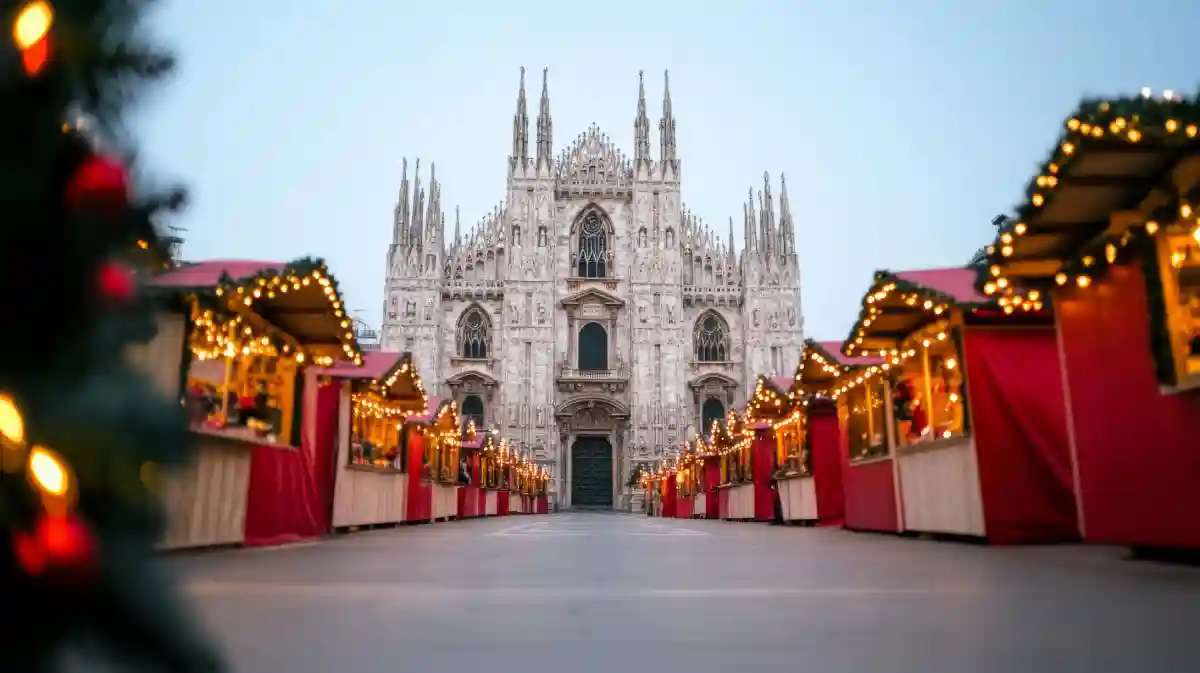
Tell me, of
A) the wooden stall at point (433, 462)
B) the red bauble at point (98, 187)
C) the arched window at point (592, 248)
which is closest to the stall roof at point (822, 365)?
the wooden stall at point (433, 462)

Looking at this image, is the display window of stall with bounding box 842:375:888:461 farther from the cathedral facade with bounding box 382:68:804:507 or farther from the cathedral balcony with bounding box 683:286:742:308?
the cathedral balcony with bounding box 683:286:742:308

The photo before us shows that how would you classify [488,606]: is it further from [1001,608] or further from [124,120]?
[124,120]

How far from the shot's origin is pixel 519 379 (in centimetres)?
3612

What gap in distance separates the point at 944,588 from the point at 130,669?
3339mm

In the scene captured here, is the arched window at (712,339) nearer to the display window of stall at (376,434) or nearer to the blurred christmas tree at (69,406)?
the display window of stall at (376,434)

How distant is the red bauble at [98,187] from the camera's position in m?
0.81

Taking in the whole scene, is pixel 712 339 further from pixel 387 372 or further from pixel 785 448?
pixel 387 372

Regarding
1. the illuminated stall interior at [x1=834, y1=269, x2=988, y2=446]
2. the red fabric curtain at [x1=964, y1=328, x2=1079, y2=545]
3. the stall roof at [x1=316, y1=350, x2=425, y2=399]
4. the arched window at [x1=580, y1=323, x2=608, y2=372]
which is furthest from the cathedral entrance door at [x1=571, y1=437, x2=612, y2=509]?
the red fabric curtain at [x1=964, y1=328, x2=1079, y2=545]

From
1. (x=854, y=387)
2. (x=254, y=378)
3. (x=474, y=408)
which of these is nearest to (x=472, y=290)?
(x=474, y=408)

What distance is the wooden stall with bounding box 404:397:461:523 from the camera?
15172 millimetres

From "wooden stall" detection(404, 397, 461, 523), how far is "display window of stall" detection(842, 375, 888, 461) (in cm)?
769

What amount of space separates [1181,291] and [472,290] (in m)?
33.7

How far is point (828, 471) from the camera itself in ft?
42.1

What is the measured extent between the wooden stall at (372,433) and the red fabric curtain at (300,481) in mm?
138
